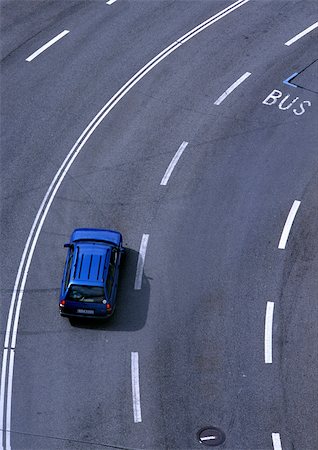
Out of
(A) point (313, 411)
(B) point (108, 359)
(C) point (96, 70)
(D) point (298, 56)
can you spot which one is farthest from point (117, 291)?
(D) point (298, 56)

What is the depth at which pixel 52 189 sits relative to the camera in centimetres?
4056

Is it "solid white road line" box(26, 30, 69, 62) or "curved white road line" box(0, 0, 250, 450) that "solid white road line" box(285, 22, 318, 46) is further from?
"solid white road line" box(26, 30, 69, 62)

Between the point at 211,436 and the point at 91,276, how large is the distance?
658 centimetres

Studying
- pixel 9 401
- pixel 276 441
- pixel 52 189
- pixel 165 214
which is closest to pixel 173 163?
pixel 165 214

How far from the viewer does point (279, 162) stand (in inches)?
1662

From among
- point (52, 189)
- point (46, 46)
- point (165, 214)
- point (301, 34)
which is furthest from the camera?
point (301, 34)

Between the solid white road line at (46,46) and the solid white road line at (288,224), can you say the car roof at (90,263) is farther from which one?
the solid white road line at (46,46)

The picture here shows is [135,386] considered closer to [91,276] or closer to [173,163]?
[91,276]

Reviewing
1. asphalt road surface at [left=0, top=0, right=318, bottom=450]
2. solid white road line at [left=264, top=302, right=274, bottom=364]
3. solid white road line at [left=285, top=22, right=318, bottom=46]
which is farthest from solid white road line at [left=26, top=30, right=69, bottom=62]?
solid white road line at [left=264, top=302, right=274, bottom=364]

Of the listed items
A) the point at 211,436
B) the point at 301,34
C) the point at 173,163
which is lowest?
the point at 211,436

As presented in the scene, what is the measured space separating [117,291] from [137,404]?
4.78 metres

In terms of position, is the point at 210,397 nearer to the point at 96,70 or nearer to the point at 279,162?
the point at 279,162

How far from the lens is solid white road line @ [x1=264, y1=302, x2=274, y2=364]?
35.5 m

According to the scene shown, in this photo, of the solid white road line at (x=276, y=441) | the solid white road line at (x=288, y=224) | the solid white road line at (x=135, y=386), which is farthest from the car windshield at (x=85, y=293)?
the solid white road line at (x=288, y=224)
